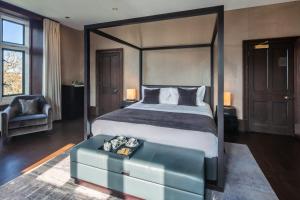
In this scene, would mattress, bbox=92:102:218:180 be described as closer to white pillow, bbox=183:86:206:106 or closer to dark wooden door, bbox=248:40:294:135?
white pillow, bbox=183:86:206:106

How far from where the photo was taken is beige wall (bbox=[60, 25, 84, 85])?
562 centimetres

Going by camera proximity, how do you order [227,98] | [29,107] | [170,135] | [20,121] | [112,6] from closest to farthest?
[170,135] → [20,121] → [112,6] → [29,107] → [227,98]

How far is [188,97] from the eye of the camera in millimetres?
4059

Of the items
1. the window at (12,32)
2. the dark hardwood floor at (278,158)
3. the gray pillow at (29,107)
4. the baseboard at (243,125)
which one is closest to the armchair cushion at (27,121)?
the gray pillow at (29,107)

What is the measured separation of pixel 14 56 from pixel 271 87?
6.38m

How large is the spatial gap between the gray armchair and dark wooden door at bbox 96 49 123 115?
209 cm

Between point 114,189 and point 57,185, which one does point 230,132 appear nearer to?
point 114,189

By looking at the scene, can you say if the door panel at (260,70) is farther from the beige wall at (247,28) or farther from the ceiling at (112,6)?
the ceiling at (112,6)

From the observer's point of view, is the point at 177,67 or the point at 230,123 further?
the point at 177,67

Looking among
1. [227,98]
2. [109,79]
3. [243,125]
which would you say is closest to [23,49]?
[109,79]

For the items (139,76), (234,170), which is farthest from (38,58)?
(234,170)

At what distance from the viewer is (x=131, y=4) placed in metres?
3.70

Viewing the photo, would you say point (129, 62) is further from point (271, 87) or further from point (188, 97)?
point (271, 87)

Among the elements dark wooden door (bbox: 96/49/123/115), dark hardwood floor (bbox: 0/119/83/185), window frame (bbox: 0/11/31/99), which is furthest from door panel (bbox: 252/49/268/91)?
window frame (bbox: 0/11/31/99)
